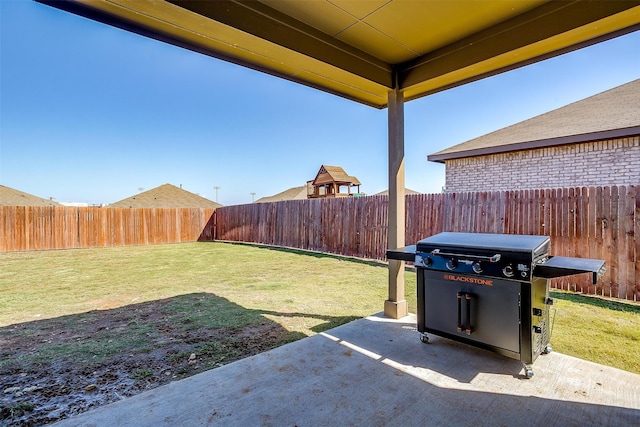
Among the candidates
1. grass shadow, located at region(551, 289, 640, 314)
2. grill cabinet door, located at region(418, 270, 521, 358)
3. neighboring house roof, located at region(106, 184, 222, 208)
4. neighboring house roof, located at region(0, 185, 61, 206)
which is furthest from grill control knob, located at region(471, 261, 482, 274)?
neighboring house roof, located at region(0, 185, 61, 206)

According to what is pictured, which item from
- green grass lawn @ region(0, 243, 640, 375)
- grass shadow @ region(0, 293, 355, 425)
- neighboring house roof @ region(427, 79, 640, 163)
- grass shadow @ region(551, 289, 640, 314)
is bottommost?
grass shadow @ region(551, 289, 640, 314)

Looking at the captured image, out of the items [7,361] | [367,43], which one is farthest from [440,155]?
[7,361]

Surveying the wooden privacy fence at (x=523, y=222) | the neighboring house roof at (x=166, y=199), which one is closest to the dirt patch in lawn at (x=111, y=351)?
the wooden privacy fence at (x=523, y=222)

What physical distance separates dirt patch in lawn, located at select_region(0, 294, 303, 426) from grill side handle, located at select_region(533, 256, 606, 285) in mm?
2118

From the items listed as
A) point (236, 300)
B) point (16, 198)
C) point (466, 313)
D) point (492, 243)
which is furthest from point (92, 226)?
point (492, 243)

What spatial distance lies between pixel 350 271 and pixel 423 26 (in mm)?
4815

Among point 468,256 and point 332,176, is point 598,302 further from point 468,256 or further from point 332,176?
point 332,176

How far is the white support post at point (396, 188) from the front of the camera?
316 cm

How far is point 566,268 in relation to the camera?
1828 millimetres

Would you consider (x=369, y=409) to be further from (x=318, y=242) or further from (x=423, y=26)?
(x=318, y=242)

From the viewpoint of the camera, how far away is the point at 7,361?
7.98ft

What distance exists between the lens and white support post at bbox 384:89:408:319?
3.16 m

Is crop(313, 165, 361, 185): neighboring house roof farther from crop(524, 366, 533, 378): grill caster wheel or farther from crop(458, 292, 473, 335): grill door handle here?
crop(524, 366, 533, 378): grill caster wheel

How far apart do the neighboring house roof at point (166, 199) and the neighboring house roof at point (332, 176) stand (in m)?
7.38
